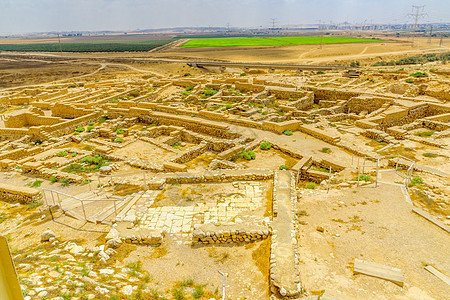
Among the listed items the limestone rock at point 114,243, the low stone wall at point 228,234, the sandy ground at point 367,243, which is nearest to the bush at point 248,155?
the sandy ground at point 367,243

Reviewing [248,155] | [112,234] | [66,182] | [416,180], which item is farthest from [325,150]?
[66,182]

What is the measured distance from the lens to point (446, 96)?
867 inches

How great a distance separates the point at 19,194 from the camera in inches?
449

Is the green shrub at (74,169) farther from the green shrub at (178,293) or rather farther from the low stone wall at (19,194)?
the green shrub at (178,293)

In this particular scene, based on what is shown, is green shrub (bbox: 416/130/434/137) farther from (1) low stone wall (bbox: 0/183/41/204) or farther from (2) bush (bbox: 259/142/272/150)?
(1) low stone wall (bbox: 0/183/41/204)

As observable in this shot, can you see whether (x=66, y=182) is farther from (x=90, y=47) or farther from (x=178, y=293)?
(x=90, y=47)

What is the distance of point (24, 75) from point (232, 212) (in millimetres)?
64204

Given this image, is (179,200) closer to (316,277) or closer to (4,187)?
(316,277)

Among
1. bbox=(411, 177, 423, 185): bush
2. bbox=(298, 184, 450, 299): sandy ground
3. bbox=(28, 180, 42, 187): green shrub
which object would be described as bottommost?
bbox=(28, 180, 42, 187): green shrub

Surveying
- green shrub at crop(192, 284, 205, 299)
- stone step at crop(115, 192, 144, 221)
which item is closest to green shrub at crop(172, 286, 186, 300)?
green shrub at crop(192, 284, 205, 299)

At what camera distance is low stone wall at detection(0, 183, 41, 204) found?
11244mm

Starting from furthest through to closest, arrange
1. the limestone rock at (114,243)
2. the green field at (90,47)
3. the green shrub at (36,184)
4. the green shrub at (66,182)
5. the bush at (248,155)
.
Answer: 1. the green field at (90,47)
2. the bush at (248,155)
3. the green shrub at (36,184)
4. the green shrub at (66,182)
5. the limestone rock at (114,243)

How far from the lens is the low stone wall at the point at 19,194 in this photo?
443 inches

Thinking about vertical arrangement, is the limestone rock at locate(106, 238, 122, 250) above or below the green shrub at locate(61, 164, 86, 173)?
above
